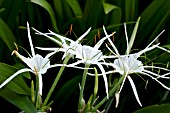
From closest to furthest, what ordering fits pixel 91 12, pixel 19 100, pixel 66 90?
pixel 19 100, pixel 66 90, pixel 91 12

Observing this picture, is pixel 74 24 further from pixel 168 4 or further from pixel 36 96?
pixel 36 96

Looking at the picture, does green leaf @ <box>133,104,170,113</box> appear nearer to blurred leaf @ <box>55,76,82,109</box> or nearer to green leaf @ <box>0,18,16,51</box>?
blurred leaf @ <box>55,76,82,109</box>

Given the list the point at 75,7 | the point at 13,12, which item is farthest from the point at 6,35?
the point at 75,7

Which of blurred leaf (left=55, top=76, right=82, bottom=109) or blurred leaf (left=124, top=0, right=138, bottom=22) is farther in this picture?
blurred leaf (left=124, top=0, right=138, bottom=22)

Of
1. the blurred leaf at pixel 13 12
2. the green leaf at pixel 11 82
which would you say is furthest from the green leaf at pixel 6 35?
the green leaf at pixel 11 82

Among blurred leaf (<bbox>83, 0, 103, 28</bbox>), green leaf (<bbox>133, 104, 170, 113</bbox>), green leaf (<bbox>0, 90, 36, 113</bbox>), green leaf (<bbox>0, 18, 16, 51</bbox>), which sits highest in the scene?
blurred leaf (<bbox>83, 0, 103, 28</bbox>)

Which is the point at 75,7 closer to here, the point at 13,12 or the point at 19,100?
the point at 13,12

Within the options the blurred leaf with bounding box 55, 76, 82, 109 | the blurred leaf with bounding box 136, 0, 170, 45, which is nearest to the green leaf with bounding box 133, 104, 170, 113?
the blurred leaf with bounding box 55, 76, 82, 109
